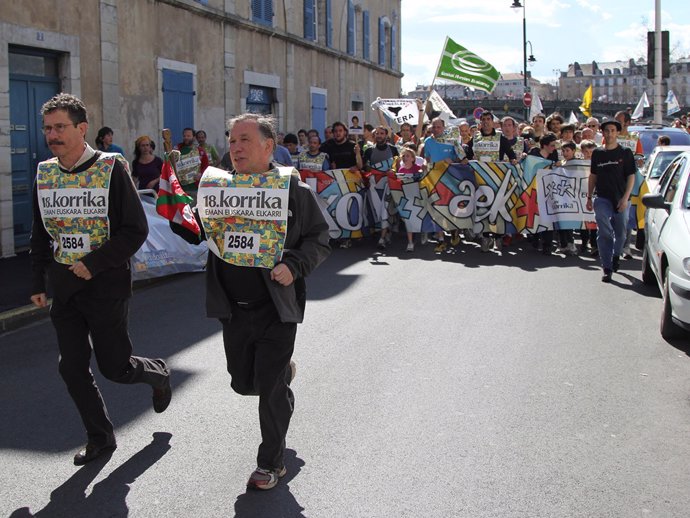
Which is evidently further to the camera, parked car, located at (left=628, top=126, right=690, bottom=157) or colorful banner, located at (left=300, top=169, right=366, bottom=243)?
parked car, located at (left=628, top=126, right=690, bottom=157)

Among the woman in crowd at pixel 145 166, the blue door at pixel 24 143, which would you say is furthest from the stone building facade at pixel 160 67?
the woman in crowd at pixel 145 166

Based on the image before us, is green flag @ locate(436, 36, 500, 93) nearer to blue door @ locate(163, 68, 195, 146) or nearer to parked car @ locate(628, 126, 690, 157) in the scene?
parked car @ locate(628, 126, 690, 157)

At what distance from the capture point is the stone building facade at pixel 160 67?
12688 mm

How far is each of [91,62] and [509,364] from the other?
1026 cm

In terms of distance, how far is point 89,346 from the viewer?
4535mm

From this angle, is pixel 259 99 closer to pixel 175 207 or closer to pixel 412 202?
pixel 412 202

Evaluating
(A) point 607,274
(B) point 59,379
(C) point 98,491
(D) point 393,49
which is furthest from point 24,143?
(D) point 393,49

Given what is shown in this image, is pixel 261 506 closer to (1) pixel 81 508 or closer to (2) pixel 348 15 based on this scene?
(1) pixel 81 508

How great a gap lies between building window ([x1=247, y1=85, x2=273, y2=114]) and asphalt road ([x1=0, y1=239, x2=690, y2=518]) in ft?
42.2

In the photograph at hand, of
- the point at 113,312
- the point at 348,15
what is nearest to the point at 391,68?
the point at 348,15

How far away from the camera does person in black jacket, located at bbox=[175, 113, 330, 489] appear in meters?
4.10

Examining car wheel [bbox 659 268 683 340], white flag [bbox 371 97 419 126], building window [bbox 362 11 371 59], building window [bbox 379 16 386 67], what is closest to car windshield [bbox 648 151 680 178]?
car wheel [bbox 659 268 683 340]

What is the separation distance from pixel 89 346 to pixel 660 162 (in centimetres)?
1162

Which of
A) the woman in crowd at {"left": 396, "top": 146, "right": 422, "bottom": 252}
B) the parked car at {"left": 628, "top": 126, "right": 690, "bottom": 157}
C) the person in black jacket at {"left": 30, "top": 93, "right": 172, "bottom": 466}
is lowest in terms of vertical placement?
the person in black jacket at {"left": 30, "top": 93, "right": 172, "bottom": 466}
